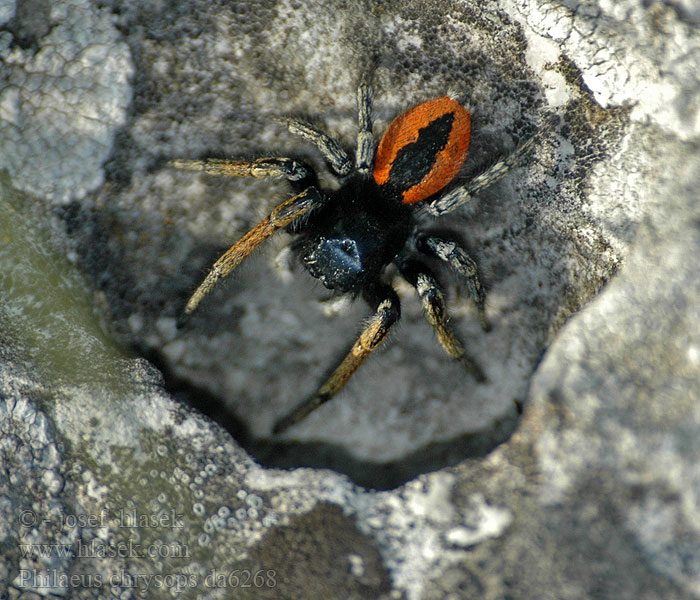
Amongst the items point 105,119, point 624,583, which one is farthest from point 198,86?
point 624,583

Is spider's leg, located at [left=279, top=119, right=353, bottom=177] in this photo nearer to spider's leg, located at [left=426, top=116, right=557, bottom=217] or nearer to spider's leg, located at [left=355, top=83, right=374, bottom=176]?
spider's leg, located at [left=355, top=83, right=374, bottom=176]

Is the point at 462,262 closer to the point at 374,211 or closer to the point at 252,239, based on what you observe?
the point at 374,211

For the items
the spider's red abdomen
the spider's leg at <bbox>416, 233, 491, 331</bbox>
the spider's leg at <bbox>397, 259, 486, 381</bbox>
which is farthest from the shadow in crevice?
the spider's red abdomen

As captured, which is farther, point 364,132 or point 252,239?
point 364,132

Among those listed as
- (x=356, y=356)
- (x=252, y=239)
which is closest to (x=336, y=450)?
(x=356, y=356)

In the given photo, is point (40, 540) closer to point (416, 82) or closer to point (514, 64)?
point (416, 82)
